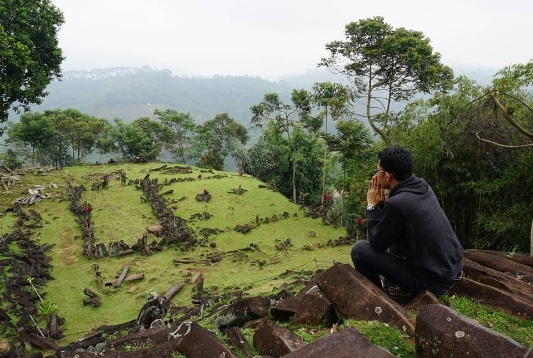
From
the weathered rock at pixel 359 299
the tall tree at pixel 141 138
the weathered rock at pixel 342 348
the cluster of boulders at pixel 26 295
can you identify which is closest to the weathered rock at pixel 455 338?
the weathered rock at pixel 342 348

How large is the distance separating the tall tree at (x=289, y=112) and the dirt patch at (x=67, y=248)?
50.5 ft

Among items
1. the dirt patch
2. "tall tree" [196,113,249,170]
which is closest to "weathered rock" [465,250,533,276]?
the dirt patch

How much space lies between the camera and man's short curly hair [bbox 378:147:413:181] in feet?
12.3

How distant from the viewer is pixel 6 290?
34.0 ft

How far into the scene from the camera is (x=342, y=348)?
103 inches

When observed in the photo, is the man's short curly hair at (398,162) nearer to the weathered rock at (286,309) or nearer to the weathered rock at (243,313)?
the weathered rock at (286,309)

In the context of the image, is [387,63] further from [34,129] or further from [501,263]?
[34,129]

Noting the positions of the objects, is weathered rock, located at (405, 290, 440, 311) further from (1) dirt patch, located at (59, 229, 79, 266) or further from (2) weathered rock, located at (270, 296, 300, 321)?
(1) dirt patch, located at (59, 229, 79, 266)

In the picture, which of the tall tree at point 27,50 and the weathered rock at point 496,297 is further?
the tall tree at point 27,50

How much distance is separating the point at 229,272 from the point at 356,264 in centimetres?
919

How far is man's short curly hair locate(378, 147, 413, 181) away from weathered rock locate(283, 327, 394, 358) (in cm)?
174

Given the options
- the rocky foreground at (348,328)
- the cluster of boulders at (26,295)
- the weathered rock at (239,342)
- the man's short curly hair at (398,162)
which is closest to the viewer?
the rocky foreground at (348,328)

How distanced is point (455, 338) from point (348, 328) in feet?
2.44

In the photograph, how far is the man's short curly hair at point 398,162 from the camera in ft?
12.3
